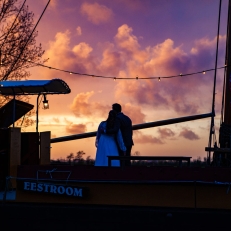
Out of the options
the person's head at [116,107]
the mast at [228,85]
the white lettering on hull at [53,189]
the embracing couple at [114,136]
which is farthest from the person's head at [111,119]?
the white lettering on hull at [53,189]

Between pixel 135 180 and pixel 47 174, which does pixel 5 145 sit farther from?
pixel 135 180

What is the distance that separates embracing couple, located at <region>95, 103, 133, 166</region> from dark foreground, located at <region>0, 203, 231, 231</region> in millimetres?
4566

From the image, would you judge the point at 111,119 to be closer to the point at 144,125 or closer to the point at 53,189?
the point at 53,189

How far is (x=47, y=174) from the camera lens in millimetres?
8227

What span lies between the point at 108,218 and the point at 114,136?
517 cm

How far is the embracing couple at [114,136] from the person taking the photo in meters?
12.6

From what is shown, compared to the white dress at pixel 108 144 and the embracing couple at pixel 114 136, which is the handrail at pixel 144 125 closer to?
the embracing couple at pixel 114 136

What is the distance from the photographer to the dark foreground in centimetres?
748

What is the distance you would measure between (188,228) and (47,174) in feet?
6.73

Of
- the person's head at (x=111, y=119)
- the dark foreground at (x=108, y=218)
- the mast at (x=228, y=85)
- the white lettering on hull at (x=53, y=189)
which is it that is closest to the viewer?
the dark foreground at (x=108, y=218)

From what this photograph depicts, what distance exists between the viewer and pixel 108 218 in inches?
305

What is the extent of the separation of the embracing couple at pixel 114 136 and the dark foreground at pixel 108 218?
15.0ft

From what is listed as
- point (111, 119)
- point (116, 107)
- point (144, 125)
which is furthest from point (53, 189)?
point (144, 125)

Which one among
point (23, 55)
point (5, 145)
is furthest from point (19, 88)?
point (23, 55)
